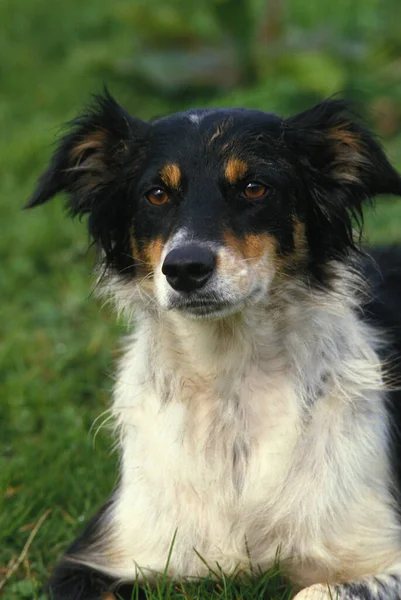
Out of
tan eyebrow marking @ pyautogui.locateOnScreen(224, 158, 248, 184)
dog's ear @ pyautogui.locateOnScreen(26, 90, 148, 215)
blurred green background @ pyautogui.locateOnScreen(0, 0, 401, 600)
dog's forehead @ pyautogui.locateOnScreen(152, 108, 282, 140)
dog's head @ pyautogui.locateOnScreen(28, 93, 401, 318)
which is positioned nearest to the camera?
dog's head @ pyautogui.locateOnScreen(28, 93, 401, 318)

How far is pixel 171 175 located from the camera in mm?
3404

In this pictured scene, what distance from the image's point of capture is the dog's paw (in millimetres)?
3156

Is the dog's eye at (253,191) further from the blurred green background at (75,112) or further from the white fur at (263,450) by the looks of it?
the blurred green background at (75,112)

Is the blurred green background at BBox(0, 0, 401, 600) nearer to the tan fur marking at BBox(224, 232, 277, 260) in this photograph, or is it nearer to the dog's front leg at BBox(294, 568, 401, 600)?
the tan fur marking at BBox(224, 232, 277, 260)

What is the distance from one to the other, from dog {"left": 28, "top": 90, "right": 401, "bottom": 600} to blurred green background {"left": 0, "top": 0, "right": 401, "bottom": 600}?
50 cm

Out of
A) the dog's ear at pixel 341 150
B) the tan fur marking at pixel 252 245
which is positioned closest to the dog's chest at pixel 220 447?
the tan fur marking at pixel 252 245

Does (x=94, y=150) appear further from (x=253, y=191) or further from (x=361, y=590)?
(x=361, y=590)

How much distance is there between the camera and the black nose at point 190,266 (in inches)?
122

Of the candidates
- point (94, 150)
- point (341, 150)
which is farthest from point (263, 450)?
point (94, 150)

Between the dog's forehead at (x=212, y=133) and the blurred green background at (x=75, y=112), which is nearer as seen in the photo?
the dog's forehead at (x=212, y=133)

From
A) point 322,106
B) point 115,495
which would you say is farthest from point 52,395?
point 322,106

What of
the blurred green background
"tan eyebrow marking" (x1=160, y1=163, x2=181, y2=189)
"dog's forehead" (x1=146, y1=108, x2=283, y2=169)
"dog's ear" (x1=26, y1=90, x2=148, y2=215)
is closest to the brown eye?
"dog's forehead" (x1=146, y1=108, x2=283, y2=169)

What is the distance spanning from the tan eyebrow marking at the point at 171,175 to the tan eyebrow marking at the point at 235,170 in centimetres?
17

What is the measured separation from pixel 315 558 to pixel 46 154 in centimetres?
541
